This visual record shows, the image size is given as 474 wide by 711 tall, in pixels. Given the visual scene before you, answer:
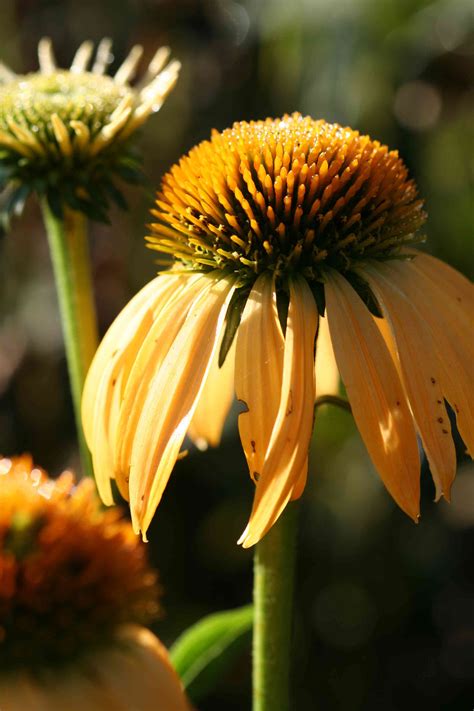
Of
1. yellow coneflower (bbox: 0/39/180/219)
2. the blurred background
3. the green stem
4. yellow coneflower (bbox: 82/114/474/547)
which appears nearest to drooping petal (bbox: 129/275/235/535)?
yellow coneflower (bbox: 82/114/474/547)

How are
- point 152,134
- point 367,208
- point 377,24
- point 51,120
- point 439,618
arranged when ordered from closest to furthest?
point 367,208, point 51,120, point 439,618, point 377,24, point 152,134

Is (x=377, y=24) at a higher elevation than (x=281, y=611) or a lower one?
higher

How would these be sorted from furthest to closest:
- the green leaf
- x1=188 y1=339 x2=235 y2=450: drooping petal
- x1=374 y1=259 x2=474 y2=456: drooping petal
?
x1=188 y1=339 x2=235 y2=450: drooping petal, the green leaf, x1=374 y1=259 x2=474 y2=456: drooping petal

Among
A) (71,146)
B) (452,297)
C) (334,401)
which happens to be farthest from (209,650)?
(71,146)

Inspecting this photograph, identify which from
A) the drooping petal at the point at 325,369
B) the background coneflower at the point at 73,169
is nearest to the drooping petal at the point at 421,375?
the drooping petal at the point at 325,369

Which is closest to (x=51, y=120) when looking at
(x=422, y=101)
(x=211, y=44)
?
(x=422, y=101)

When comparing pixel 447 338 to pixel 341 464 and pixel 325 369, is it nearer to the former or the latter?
pixel 325 369

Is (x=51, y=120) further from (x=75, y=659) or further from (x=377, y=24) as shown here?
(x=377, y=24)

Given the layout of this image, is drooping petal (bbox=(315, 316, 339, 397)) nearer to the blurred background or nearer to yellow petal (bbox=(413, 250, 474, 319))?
yellow petal (bbox=(413, 250, 474, 319))

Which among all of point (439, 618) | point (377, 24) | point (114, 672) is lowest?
point (439, 618)
